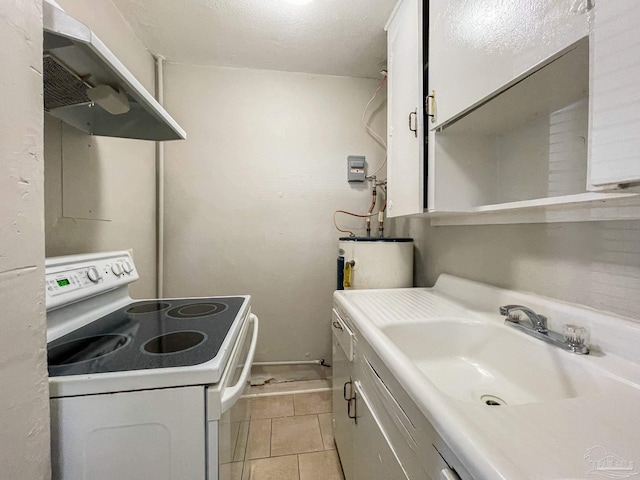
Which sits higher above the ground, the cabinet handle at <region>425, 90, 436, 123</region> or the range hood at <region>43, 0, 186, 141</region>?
the cabinet handle at <region>425, 90, 436, 123</region>

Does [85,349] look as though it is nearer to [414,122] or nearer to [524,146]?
[414,122]

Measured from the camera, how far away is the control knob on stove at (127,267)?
1.12 m

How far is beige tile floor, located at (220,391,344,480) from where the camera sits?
1.26 meters

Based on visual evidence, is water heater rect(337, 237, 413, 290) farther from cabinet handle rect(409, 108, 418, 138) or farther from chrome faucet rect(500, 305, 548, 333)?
chrome faucet rect(500, 305, 548, 333)

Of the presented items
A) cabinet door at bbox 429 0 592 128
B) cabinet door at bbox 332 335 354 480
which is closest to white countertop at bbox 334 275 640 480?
cabinet door at bbox 332 335 354 480

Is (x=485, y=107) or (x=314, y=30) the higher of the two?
(x=314, y=30)

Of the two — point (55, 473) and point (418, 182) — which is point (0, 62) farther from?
point (418, 182)

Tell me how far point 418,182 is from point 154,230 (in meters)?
1.68

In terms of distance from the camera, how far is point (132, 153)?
58.5 inches

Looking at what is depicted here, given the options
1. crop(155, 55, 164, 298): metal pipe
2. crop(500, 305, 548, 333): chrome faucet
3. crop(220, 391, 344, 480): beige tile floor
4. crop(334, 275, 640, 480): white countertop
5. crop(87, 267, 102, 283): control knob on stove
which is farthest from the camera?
crop(155, 55, 164, 298): metal pipe

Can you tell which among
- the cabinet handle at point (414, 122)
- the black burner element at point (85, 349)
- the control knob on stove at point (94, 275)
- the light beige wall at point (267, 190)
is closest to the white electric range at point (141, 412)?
the black burner element at point (85, 349)

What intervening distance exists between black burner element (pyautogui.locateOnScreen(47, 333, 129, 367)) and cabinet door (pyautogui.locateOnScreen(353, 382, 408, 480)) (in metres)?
0.76

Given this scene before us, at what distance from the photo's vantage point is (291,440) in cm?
146

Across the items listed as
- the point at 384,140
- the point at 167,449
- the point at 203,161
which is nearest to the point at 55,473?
the point at 167,449
